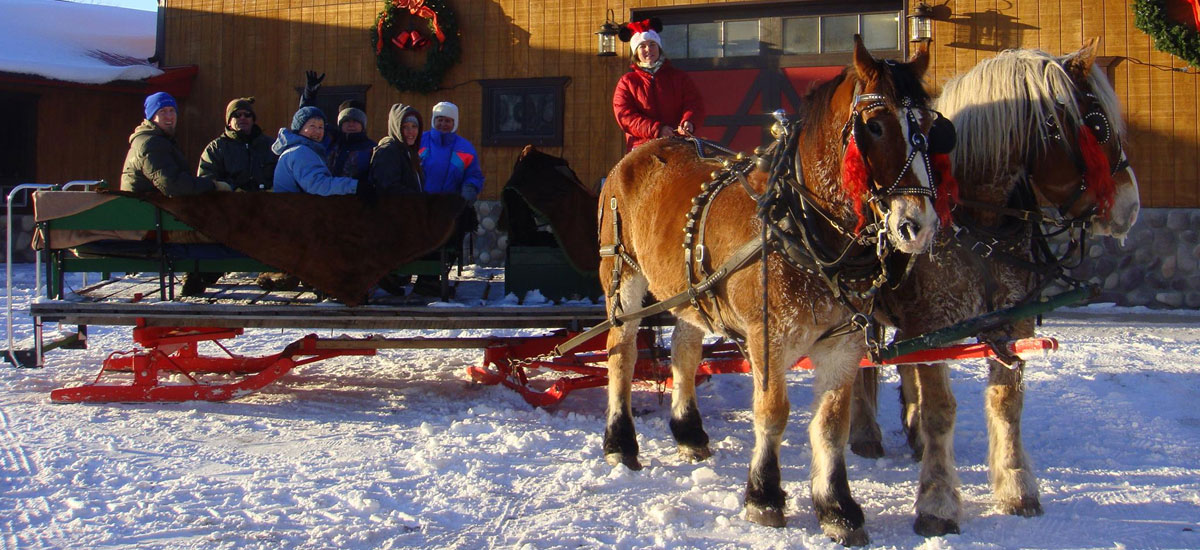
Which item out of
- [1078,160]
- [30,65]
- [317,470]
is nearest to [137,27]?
[30,65]

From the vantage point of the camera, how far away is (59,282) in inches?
222

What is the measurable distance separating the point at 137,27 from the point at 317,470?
14.7 m

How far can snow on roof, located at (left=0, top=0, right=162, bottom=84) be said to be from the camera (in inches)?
489

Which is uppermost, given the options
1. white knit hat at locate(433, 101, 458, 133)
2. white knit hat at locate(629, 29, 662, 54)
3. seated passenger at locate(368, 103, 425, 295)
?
white knit hat at locate(629, 29, 662, 54)

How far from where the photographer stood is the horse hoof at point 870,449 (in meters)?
4.91

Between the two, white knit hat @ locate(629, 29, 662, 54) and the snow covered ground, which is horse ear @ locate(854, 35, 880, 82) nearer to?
the snow covered ground

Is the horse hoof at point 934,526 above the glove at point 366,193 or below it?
below

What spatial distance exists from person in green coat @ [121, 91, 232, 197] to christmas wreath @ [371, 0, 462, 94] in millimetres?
5980

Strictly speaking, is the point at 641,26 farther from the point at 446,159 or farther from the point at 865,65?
the point at 865,65

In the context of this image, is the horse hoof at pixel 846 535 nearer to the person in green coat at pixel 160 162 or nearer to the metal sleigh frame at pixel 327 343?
the metal sleigh frame at pixel 327 343

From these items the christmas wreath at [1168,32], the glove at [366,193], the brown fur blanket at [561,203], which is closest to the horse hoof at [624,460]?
the brown fur blanket at [561,203]

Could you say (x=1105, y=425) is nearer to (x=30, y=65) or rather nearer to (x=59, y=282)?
(x=59, y=282)

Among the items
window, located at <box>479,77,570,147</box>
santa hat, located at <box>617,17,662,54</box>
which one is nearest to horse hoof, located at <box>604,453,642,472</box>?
santa hat, located at <box>617,17,662,54</box>

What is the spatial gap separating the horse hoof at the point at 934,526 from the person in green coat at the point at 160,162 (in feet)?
14.8
